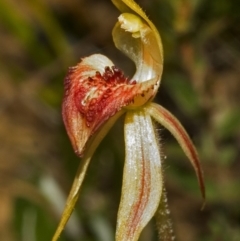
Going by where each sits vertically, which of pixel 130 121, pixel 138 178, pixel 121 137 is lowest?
pixel 121 137

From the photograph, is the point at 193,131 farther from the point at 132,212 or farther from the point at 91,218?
the point at 132,212

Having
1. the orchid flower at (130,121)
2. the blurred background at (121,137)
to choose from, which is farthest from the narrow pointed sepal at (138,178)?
the blurred background at (121,137)

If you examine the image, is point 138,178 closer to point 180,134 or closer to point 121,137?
point 180,134

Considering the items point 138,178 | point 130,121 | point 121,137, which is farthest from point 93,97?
point 121,137

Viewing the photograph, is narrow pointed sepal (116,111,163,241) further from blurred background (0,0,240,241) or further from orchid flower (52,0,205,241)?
blurred background (0,0,240,241)

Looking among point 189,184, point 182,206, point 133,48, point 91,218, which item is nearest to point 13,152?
point 182,206

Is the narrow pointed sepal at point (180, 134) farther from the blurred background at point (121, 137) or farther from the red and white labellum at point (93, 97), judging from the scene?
the blurred background at point (121, 137)

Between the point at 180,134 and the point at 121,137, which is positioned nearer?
the point at 180,134
